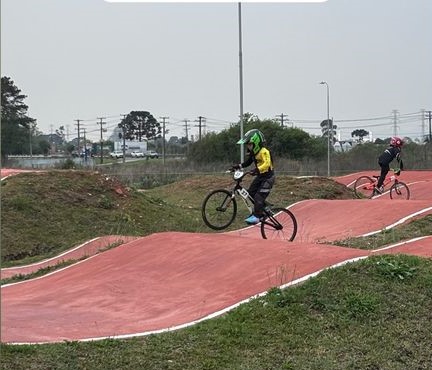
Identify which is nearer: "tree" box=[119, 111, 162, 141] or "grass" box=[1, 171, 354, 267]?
"grass" box=[1, 171, 354, 267]

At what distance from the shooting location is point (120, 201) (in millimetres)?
18094

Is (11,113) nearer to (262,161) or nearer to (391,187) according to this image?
(262,161)

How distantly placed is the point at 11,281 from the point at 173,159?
3560cm

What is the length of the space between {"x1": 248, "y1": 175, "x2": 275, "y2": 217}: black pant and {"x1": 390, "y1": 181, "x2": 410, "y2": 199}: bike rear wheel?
31.2 feet

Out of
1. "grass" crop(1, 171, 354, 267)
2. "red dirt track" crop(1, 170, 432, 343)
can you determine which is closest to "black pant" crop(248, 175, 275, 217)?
"red dirt track" crop(1, 170, 432, 343)

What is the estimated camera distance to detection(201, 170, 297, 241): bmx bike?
33.0 feet

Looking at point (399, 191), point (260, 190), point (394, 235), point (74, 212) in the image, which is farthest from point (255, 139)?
point (399, 191)

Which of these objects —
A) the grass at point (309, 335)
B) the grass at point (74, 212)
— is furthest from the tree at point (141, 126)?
the grass at point (309, 335)

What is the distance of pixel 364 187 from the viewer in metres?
18.9

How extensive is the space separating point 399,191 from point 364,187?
3.44 feet

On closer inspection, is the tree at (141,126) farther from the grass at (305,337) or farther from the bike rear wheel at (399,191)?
the grass at (305,337)

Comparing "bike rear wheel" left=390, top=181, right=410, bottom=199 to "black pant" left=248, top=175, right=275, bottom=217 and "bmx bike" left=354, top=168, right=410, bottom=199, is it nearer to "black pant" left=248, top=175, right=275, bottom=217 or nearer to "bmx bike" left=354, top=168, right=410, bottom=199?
"bmx bike" left=354, top=168, right=410, bottom=199

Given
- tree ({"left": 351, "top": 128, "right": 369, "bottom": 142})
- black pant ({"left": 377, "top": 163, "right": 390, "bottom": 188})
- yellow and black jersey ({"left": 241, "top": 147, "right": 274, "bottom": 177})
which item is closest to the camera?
yellow and black jersey ({"left": 241, "top": 147, "right": 274, "bottom": 177})

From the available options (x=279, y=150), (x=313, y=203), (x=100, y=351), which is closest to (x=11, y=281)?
(x=100, y=351)
